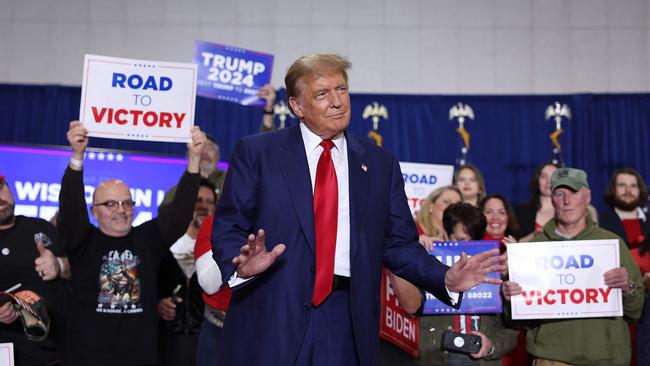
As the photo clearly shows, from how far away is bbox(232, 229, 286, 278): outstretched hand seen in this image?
7.64 feet

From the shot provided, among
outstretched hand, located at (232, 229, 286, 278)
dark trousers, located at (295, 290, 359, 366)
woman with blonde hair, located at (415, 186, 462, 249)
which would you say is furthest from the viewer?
woman with blonde hair, located at (415, 186, 462, 249)

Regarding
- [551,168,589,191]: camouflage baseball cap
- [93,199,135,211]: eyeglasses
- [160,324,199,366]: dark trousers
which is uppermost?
[551,168,589,191]: camouflage baseball cap

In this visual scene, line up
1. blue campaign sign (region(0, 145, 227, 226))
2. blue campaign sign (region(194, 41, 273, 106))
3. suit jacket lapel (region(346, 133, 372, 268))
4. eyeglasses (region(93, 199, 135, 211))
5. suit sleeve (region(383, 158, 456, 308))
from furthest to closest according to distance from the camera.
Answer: blue campaign sign (region(0, 145, 227, 226)) < blue campaign sign (region(194, 41, 273, 106)) < eyeglasses (region(93, 199, 135, 211)) < suit sleeve (region(383, 158, 456, 308)) < suit jacket lapel (region(346, 133, 372, 268))

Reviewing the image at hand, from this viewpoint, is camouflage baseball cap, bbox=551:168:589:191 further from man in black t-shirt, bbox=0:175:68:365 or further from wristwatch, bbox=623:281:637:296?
man in black t-shirt, bbox=0:175:68:365

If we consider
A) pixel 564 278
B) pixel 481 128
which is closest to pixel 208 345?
pixel 564 278

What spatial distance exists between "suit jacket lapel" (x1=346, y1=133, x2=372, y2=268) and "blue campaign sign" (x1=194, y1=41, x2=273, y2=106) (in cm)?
380

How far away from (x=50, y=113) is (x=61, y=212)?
560 cm

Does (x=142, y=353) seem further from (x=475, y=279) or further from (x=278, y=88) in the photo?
(x=278, y=88)

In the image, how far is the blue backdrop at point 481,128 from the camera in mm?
9219

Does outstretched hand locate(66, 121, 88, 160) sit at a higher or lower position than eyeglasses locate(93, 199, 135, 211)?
higher

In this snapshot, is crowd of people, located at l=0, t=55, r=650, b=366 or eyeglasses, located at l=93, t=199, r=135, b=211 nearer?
crowd of people, located at l=0, t=55, r=650, b=366

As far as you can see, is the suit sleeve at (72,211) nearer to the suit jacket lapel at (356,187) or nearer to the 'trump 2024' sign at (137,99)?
the 'trump 2024' sign at (137,99)

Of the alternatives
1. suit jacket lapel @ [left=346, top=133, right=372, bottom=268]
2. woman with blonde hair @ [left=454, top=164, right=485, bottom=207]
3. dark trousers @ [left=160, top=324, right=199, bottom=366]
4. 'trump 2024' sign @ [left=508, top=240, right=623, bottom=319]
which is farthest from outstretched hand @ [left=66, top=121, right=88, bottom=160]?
woman with blonde hair @ [left=454, top=164, right=485, bottom=207]

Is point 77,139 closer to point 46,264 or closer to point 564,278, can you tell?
point 46,264
